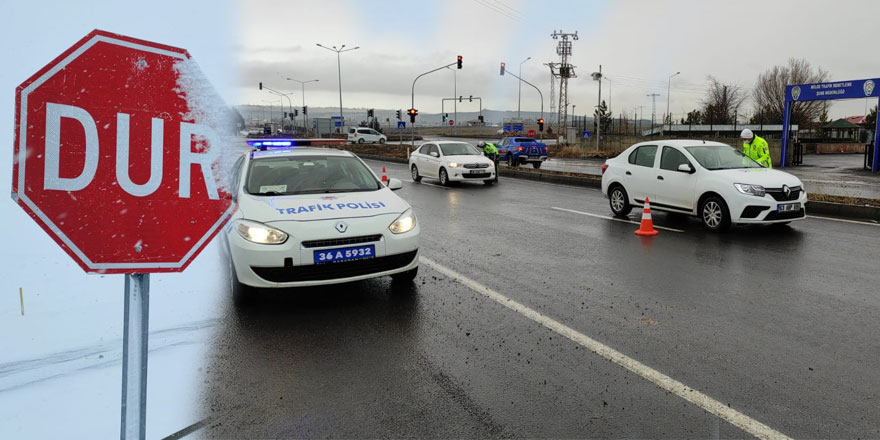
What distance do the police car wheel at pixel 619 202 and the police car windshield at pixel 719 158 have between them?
1498mm

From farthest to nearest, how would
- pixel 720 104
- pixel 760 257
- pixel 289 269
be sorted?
pixel 720 104
pixel 760 257
pixel 289 269

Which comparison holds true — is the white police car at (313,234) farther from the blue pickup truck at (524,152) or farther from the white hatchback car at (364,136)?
the white hatchback car at (364,136)

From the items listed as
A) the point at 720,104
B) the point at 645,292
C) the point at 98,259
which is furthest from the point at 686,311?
the point at 720,104

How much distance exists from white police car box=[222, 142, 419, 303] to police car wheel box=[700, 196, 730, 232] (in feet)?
19.6

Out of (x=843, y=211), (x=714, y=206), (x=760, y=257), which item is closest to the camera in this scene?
(x=760, y=257)

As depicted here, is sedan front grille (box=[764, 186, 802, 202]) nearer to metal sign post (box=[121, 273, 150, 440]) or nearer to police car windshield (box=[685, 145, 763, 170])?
police car windshield (box=[685, 145, 763, 170])

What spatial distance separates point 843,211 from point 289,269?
11.2 m

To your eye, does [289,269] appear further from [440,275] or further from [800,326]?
[800,326]

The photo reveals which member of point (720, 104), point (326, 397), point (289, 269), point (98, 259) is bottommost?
point (326, 397)

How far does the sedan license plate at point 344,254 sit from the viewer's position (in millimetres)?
5082

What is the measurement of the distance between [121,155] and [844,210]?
42.8 feet

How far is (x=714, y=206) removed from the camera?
31.7ft

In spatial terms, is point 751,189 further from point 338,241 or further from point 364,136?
point 364,136

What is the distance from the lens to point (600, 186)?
708 inches
